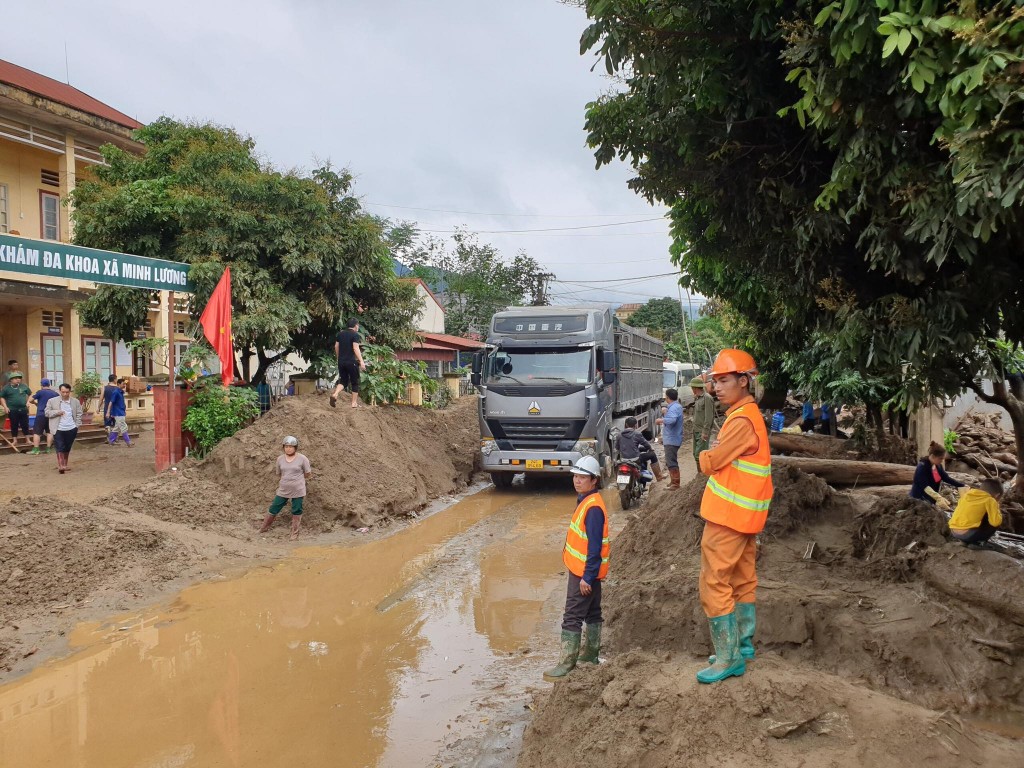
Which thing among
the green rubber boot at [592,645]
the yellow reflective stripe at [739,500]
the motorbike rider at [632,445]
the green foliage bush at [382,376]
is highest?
the green foliage bush at [382,376]

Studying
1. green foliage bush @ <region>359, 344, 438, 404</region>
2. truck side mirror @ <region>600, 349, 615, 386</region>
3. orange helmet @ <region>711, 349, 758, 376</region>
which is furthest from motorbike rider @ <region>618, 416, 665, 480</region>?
orange helmet @ <region>711, 349, 758, 376</region>

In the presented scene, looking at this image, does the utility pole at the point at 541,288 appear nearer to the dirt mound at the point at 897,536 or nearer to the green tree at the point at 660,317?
the green tree at the point at 660,317

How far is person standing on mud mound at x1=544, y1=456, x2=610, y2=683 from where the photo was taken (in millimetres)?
5094

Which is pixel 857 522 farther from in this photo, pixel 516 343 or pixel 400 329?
pixel 400 329

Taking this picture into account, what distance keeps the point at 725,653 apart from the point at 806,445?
430 inches

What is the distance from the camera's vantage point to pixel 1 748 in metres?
4.59

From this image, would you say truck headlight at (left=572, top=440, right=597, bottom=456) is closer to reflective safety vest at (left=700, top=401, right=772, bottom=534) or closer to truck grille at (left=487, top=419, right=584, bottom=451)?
truck grille at (left=487, top=419, right=584, bottom=451)

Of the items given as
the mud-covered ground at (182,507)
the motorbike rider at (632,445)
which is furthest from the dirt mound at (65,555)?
the motorbike rider at (632,445)

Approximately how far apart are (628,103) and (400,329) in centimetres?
1011

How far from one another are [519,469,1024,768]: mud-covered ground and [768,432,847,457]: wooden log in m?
6.24

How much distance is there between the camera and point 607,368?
13.3 m

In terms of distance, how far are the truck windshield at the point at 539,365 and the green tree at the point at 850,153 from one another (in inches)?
240

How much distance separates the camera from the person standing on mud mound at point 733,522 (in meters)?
4.04

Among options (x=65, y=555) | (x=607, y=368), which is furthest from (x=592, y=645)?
(x=607, y=368)
